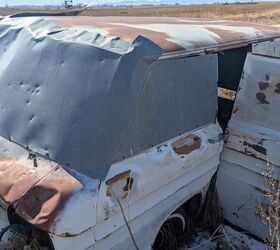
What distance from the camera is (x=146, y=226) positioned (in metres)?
2.75

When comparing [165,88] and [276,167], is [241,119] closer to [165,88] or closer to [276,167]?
[276,167]

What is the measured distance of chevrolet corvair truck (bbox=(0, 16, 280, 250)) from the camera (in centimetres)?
227

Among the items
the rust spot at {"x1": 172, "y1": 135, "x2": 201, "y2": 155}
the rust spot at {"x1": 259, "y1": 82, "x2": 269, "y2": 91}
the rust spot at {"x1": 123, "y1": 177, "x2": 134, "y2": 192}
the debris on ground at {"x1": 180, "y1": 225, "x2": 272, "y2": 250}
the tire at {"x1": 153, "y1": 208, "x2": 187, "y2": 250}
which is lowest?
the debris on ground at {"x1": 180, "y1": 225, "x2": 272, "y2": 250}

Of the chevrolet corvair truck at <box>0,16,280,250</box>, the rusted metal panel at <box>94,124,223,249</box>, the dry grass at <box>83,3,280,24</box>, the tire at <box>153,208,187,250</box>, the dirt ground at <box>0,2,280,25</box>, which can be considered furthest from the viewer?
the dry grass at <box>83,3,280,24</box>

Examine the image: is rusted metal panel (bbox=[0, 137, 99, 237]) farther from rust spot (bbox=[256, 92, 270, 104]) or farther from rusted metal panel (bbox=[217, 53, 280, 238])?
rust spot (bbox=[256, 92, 270, 104])

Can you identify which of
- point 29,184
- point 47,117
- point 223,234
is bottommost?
point 223,234

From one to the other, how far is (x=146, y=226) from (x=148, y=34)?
1323 mm

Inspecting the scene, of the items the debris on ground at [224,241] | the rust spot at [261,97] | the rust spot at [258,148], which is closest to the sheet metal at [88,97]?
the rust spot at [258,148]

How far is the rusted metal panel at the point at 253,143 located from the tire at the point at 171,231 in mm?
576

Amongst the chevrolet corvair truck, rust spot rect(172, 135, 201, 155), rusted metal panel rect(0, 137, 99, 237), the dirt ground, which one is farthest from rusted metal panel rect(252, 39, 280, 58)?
the dirt ground

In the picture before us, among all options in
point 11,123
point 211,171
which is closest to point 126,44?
point 11,123

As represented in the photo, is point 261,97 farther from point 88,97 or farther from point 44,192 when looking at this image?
point 44,192

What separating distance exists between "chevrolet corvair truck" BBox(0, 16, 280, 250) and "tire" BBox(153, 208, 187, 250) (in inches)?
0.7

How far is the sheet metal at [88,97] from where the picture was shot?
96.2 inches
